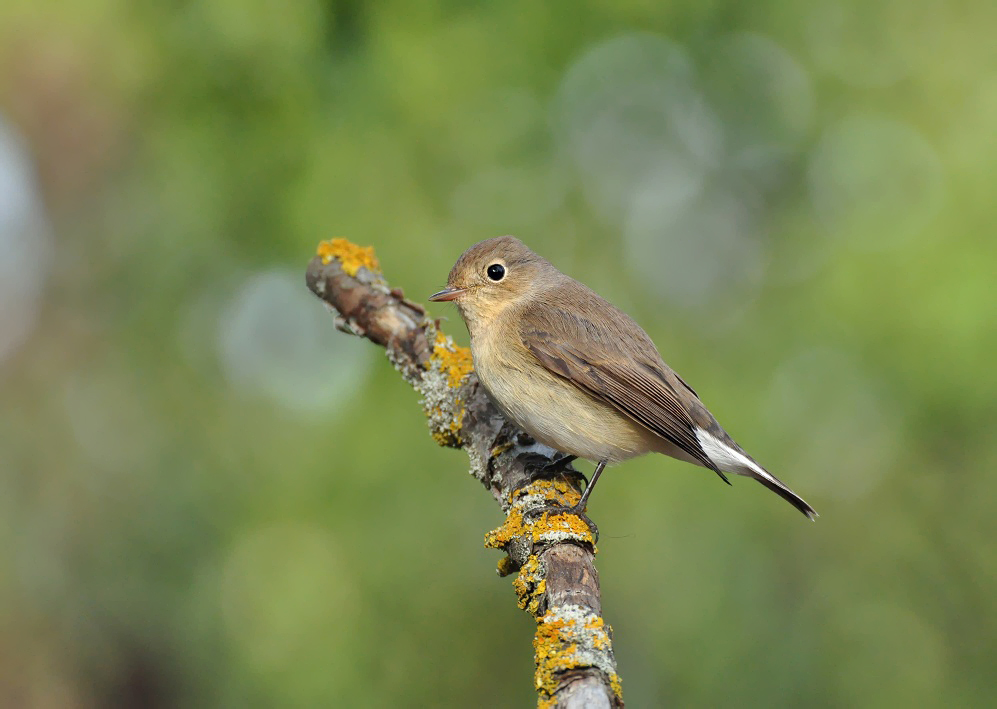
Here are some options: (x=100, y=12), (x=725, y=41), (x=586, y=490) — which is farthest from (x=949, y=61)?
(x=100, y=12)

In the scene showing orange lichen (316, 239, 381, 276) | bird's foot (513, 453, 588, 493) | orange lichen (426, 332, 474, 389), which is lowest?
bird's foot (513, 453, 588, 493)

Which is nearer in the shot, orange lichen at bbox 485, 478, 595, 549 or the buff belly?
orange lichen at bbox 485, 478, 595, 549

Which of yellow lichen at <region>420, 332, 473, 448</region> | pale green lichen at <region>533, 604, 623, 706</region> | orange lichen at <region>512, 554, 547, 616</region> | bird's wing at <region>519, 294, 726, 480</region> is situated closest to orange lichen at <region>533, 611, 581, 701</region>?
pale green lichen at <region>533, 604, 623, 706</region>

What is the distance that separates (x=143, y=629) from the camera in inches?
315

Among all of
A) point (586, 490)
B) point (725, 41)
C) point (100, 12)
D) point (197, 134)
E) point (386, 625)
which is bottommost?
point (586, 490)

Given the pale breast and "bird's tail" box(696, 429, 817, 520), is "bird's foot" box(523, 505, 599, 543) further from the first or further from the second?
"bird's tail" box(696, 429, 817, 520)

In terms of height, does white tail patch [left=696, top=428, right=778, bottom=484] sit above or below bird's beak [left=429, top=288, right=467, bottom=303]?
below

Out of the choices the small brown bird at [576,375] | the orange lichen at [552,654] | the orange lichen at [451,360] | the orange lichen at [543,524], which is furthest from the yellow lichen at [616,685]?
the orange lichen at [451,360]

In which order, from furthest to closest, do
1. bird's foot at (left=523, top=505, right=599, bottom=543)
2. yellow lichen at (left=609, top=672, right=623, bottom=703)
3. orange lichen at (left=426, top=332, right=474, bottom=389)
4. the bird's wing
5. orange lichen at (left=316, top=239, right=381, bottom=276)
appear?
orange lichen at (left=316, top=239, right=381, bottom=276), orange lichen at (left=426, top=332, right=474, bottom=389), the bird's wing, bird's foot at (left=523, top=505, right=599, bottom=543), yellow lichen at (left=609, top=672, right=623, bottom=703)

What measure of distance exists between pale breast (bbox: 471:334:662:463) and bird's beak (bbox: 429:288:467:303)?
488 mm

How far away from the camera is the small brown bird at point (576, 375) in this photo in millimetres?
4355

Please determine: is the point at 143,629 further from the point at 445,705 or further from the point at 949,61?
the point at 949,61

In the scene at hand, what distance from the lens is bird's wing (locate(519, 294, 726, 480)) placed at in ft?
14.5

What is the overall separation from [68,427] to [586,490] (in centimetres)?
698
